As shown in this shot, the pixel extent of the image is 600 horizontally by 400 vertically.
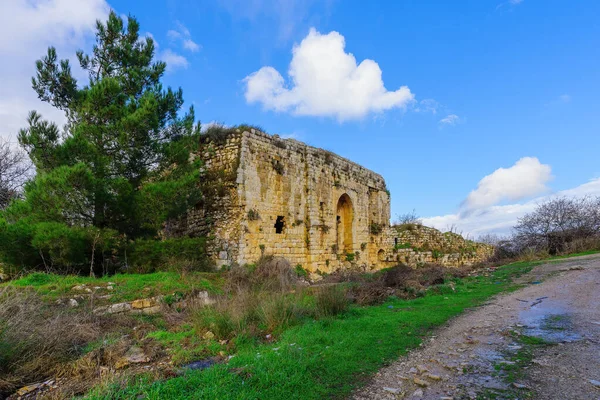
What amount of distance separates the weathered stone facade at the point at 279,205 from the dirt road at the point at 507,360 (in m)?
7.66

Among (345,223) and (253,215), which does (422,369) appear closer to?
(253,215)

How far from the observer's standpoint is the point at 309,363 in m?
4.07

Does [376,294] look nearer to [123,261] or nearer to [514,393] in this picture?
[514,393]

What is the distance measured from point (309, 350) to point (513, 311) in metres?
4.62

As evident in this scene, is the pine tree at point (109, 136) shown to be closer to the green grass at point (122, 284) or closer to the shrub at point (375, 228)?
the green grass at point (122, 284)

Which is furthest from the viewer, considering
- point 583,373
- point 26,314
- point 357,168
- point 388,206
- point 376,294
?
point 388,206

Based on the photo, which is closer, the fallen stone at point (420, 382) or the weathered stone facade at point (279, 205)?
the fallen stone at point (420, 382)

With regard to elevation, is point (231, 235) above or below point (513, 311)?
above

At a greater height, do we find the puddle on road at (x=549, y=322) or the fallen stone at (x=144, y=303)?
the fallen stone at (x=144, y=303)

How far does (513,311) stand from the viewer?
671cm

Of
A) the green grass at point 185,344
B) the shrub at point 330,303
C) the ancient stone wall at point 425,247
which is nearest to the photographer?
the green grass at point 185,344

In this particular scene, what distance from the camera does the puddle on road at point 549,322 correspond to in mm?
4820

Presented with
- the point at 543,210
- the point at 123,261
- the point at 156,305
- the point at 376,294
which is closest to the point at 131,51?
the point at 123,261

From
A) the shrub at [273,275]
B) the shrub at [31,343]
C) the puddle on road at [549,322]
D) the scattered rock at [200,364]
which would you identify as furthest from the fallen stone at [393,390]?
the shrub at [273,275]
